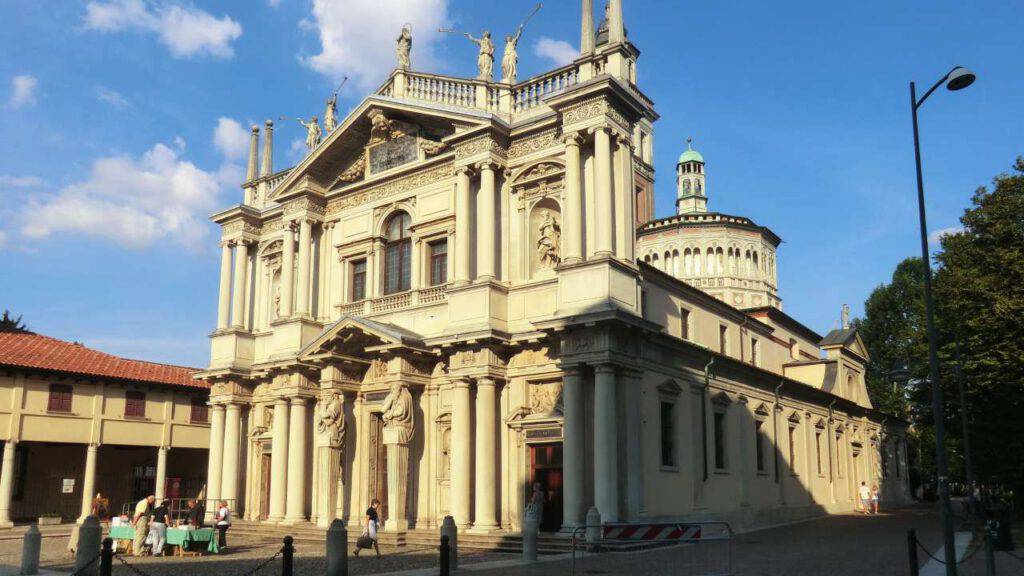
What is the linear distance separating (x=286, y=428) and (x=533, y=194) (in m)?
11.8

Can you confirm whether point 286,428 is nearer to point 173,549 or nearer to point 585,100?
point 173,549

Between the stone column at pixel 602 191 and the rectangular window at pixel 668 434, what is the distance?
5.20m

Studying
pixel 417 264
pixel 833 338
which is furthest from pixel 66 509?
pixel 833 338

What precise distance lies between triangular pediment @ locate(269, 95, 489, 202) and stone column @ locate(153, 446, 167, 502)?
48.6 feet

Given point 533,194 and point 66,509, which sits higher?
point 533,194

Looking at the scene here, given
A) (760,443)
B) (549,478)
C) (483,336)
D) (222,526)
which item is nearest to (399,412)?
(483,336)

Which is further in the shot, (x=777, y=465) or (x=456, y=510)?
(x=777, y=465)

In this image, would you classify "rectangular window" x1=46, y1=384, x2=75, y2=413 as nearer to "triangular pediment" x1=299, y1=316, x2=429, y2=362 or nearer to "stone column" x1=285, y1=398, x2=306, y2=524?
"stone column" x1=285, y1=398, x2=306, y2=524

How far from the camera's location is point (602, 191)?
2267cm

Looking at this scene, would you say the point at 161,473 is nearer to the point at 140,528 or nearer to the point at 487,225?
the point at 140,528

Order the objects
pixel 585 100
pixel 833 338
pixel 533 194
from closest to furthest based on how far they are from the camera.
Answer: pixel 585 100 < pixel 533 194 < pixel 833 338

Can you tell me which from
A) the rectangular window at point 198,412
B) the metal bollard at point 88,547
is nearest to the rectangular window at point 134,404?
the rectangular window at point 198,412

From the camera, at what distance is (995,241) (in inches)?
1114

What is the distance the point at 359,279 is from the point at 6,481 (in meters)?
16.8
